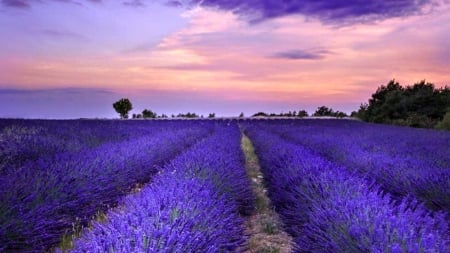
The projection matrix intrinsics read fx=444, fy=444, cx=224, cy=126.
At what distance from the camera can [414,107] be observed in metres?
25.1

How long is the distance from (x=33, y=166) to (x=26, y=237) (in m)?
1.82

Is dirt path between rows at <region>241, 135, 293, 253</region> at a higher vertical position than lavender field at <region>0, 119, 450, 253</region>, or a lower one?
lower

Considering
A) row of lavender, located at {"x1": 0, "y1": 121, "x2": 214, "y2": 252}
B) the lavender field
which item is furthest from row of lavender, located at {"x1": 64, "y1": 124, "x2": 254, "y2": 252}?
row of lavender, located at {"x1": 0, "y1": 121, "x2": 214, "y2": 252}

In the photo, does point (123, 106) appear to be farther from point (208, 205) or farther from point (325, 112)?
point (208, 205)

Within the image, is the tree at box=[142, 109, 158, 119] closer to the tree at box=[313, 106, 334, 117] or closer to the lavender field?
the tree at box=[313, 106, 334, 117]

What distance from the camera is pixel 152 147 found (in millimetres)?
8055

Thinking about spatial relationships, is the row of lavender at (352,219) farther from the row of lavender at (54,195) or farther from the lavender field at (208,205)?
the row of lavender at (54,195)

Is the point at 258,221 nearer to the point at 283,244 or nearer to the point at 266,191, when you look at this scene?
the point at 283,244

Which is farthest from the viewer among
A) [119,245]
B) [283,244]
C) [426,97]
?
[426,97]

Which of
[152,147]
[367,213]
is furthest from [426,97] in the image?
[367,213]

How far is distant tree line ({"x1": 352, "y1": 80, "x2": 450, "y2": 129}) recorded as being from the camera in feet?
76.4

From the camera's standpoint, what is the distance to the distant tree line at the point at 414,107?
23.3 m

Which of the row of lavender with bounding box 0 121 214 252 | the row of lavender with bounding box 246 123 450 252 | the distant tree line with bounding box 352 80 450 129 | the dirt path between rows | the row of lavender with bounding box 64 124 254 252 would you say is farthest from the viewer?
the distant tree line with bounding box 352 80 450 129

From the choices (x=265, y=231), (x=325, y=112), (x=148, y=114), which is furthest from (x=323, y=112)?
(x=265, y=231)
